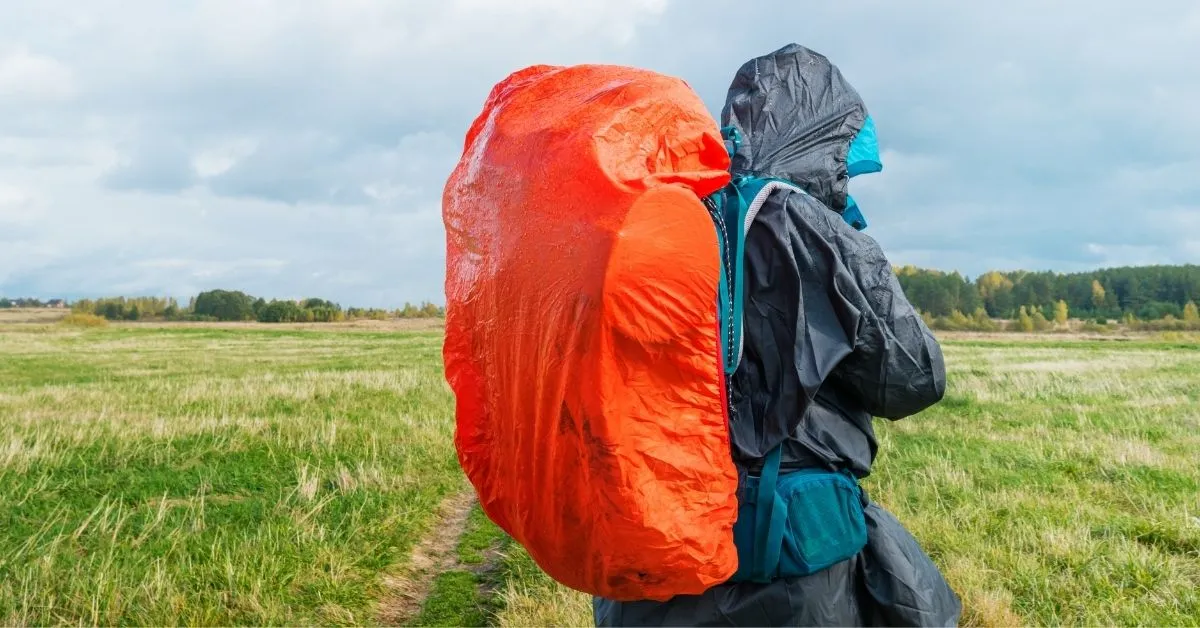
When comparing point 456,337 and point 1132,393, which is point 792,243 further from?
point 1132,393

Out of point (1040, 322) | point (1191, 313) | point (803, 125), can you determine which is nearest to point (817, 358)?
point (803, 125)

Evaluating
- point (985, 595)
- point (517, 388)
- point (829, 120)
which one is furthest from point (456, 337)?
point (985, 595)

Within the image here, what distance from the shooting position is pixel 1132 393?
53.5 ft

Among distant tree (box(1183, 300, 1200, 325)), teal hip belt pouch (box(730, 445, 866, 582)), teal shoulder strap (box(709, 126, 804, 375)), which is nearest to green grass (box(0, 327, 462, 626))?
teal hip belt pouch (box(730, 445, 866, 582))

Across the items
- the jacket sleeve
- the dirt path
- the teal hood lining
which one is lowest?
the dirt path

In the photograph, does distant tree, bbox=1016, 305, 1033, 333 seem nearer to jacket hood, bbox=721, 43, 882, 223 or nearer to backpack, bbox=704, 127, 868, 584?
jacket hood, bbox=721, 43, 882, 223

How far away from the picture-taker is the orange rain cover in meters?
2.12

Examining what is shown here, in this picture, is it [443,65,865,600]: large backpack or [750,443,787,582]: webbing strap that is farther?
[750,443,787,582]: webbing strap

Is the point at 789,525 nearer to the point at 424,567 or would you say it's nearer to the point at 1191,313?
the point at 424,567

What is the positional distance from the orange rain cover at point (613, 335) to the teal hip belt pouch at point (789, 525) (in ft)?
0.45

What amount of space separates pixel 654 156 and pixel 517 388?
2.60 feet

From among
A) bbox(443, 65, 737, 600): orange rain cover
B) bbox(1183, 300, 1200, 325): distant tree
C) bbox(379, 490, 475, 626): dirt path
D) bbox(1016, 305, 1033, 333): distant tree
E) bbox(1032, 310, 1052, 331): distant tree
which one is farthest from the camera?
bbox(1016, 305, 1033, 333): distant tree

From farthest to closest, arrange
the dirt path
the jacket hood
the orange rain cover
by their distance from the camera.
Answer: the dirt path, the jacket hood, the orange rain cover

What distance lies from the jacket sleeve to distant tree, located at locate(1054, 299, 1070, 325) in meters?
98.6
